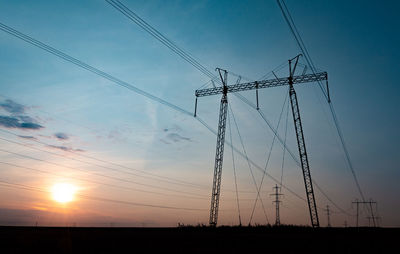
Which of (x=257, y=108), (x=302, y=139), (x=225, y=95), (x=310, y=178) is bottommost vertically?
(x=310, y=178)

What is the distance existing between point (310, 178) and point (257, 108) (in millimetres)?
15778

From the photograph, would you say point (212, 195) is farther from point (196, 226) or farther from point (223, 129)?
point (223, 129)

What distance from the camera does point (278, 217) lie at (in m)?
85.2

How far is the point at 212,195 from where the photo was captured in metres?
57.8
